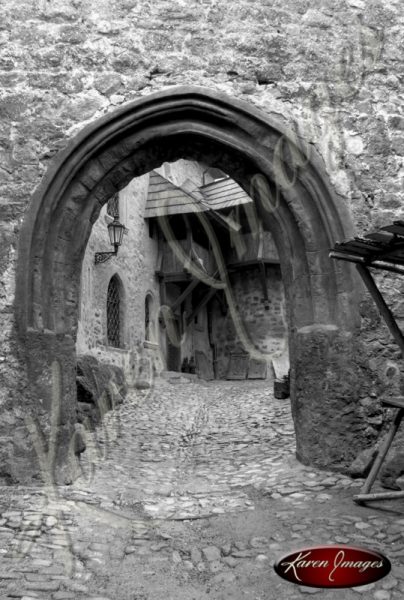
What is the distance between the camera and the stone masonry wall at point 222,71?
4.83 meters

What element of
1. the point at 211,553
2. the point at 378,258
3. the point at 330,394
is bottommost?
the point at 211,553

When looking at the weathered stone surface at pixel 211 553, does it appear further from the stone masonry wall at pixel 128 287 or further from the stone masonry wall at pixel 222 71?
the stone masonry wall at pixel 128 287

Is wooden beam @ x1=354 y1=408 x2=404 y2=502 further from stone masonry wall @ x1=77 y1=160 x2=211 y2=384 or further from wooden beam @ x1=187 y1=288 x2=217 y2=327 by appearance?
wooden beam @ x1=187 y1=288 x2=217 y2=327

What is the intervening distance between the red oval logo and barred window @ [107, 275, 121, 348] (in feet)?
31.5

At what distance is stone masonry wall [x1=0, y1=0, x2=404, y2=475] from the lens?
483 centimetres

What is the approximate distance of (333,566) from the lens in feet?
9.47

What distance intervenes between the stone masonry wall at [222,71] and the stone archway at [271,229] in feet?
0.52

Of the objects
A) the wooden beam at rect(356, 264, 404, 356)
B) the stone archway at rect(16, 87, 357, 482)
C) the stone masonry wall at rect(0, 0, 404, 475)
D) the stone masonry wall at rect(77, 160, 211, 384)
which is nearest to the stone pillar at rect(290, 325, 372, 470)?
the stone archway at rect(16, 87, 357, 482)

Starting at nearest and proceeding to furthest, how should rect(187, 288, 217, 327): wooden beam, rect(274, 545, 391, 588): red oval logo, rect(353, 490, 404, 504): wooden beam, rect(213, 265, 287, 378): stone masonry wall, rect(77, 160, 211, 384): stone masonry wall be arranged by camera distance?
rect(274, 545, 391, 588): red oval logo, rect(353, 490, 404, 504): wooden beam, rect(77, 160, 211, 384): stone masonry wall, rect(213, 265, 287, 378): stone masonry wall, rect(187, 288, 217, 327): wooden beam

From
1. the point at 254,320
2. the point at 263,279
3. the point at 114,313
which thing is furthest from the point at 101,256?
the point at 254,320

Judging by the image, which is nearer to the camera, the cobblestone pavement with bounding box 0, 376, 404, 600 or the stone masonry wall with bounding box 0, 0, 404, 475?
the cobblestone pavement with bounding box 0, 376, 404, 600

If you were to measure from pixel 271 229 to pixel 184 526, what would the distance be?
2.40 meters

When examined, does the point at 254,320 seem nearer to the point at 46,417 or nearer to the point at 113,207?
the point at 113,207

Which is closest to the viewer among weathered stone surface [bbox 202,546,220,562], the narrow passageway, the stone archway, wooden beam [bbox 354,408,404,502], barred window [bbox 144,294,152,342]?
weathered stone surface [bbox 202,546,220,562]
